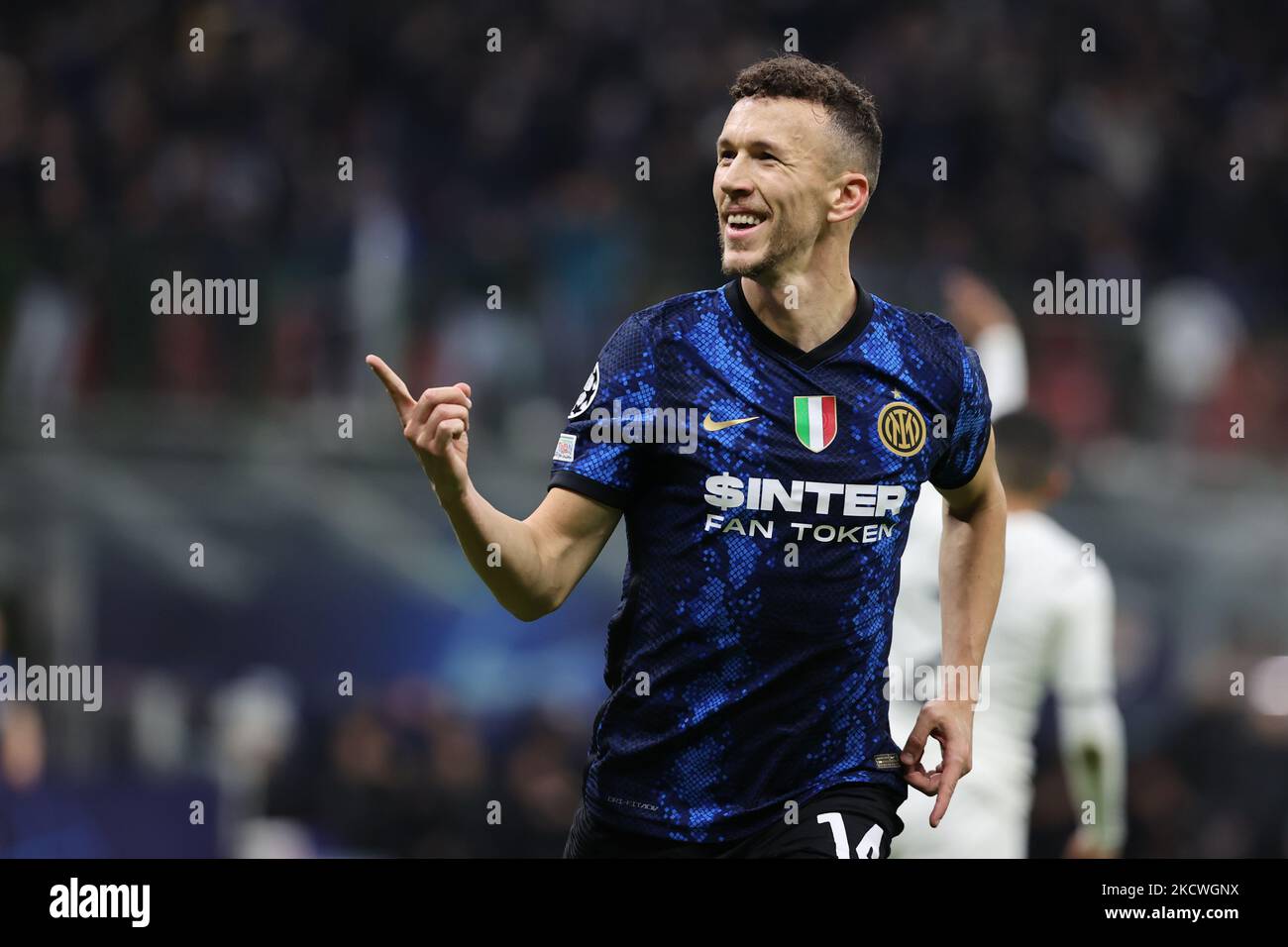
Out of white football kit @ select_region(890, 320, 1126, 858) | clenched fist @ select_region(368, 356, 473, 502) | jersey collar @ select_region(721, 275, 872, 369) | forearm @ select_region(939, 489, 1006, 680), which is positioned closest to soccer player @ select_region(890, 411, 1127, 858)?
white football kit @ select_region(890, 320, 1126, 858)

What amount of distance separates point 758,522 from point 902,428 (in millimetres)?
428

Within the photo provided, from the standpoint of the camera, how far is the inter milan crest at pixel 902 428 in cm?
417

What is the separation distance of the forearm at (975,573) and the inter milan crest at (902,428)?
450mm

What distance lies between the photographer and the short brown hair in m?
4.20

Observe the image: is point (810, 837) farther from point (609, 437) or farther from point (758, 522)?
point (609, 437)

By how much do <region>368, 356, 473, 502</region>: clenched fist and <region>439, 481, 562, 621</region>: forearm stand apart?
44 millimetres

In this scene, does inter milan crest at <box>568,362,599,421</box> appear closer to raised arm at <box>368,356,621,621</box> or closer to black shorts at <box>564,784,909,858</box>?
raised arm at <box>368,356,621,621</box>

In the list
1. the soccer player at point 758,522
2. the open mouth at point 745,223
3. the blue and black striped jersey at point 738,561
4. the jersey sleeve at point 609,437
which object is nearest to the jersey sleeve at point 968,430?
the soccer player at point 758,522

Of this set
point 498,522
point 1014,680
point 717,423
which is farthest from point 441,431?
point 1014,680

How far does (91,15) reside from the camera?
47.4ft

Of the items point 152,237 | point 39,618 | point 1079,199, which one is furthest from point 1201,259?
point 39,618

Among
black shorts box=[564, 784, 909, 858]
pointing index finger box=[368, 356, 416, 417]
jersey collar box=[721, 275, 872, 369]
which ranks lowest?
black shorts box=[564, 784, 909, 858]

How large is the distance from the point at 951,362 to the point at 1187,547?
273 inches

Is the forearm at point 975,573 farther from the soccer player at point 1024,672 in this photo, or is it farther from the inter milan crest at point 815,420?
the soccer player at point 1024,672
